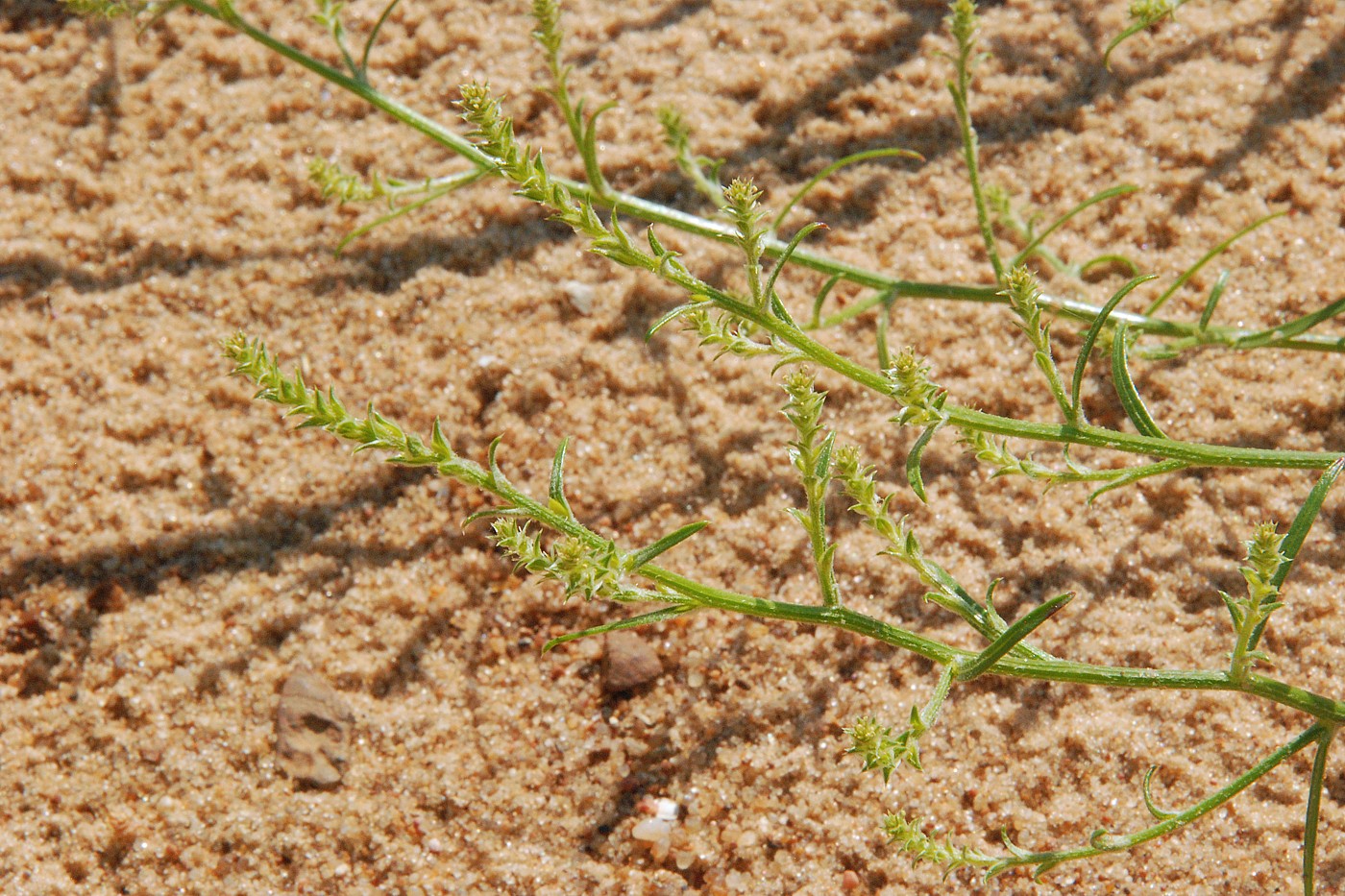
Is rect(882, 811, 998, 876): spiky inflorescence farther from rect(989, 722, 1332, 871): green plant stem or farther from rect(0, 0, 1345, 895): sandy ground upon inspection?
rect(0, 0, 1345, 895): sandy ground

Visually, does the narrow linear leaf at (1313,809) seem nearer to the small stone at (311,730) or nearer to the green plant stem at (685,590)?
the green plant stem at (685,590)

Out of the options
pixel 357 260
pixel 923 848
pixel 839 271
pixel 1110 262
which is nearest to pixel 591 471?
pixel 839 271

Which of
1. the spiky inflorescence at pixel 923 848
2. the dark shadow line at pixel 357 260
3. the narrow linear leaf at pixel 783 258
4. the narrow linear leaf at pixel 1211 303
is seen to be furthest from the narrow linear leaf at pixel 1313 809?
the dark shadow line at pixel 357 260

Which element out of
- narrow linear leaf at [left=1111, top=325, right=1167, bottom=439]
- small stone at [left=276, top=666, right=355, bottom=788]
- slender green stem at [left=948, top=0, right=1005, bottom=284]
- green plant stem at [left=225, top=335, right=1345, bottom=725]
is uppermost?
slender green stem at [left=948, top=0, right=1005, bottom=284]

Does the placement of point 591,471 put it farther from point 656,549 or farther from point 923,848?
point 923,848

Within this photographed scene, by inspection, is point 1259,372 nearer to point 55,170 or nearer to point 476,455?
point 476,455

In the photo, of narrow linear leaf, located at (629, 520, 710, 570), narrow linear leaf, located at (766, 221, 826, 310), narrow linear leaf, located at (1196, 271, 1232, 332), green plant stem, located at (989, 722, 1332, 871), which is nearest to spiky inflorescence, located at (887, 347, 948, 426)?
narrow linear leaf, located at (766, 221, 826, 310)
